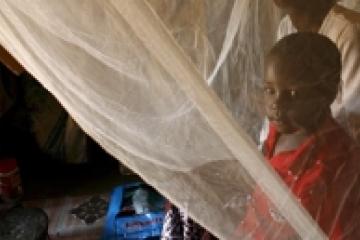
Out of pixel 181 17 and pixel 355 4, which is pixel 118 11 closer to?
pixel 181 17

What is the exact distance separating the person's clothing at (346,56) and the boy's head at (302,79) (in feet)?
0.05

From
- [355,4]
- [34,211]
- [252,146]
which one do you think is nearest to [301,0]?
[355,4]

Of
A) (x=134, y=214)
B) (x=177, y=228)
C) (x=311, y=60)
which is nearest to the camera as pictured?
(x=311, y=60)

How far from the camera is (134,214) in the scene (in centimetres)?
183

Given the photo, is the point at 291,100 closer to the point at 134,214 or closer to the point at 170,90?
the point at 170,90

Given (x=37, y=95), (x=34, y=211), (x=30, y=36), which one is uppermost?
(x=30, y=36)

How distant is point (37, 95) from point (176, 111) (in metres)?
1.64

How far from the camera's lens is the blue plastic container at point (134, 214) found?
175 cm

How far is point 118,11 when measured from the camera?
1.87 ft

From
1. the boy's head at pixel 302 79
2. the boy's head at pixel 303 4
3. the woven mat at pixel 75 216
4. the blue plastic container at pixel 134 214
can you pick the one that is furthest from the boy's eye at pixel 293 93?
the woven mat at pixel 75 216

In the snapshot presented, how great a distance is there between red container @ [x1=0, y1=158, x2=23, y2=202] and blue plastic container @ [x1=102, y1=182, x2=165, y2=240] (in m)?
0.38

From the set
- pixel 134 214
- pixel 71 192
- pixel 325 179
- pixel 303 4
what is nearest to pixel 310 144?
pixel 325 179

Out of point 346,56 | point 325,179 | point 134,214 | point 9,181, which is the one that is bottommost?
point 134,214

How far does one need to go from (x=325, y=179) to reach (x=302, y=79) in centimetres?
14
